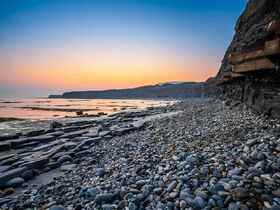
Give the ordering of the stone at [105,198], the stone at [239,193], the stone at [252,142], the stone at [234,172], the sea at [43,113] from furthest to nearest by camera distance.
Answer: the sea at [43,113]
the stone at [252,142]
the stone at [105,198]
the stone at [234,172]
the stone at [239,193]

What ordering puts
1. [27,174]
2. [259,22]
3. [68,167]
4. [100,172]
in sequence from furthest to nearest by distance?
[259,22] < [68,167] < [27,174] < [100,172]

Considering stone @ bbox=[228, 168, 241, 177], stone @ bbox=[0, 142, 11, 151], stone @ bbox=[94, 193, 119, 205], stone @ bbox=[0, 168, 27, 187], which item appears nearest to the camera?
stone @ bbox=[228, 168, 241, 177]

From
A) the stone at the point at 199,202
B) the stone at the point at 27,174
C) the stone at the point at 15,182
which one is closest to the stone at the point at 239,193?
the stone at the point at 199,202

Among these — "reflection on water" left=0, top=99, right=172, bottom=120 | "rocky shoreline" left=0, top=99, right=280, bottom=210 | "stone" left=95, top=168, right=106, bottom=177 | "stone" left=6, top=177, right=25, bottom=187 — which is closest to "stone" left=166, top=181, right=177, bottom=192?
"rocky shoreline" left=0, top=99, right=280, bottom=210

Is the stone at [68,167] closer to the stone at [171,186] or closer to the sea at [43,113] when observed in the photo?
the stone at [171,186]

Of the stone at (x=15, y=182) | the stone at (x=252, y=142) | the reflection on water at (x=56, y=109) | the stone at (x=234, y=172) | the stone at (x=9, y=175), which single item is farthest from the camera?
the reflection on water at (x=56, y=109)

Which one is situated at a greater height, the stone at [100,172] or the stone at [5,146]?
the stone at [100,172]

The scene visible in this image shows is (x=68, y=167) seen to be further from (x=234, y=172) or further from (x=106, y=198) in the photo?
(x=234, y=172)

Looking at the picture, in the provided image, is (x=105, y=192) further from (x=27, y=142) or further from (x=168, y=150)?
(x=27, y=142)

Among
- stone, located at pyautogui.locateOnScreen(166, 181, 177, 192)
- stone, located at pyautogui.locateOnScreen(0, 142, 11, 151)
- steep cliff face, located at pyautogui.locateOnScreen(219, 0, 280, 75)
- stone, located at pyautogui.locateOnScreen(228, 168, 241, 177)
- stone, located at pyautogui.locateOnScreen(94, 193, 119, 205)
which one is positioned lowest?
stone, located at pyautogui.locateOnScreen(0, 142, 11, 151)

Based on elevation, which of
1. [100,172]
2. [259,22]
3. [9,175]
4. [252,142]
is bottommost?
[9,175]

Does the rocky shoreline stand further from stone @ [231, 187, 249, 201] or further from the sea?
the sea

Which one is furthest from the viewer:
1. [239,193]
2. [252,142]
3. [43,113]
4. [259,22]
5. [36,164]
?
[43,113]

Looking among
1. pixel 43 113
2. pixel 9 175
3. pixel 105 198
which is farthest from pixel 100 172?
pixel 43 113
